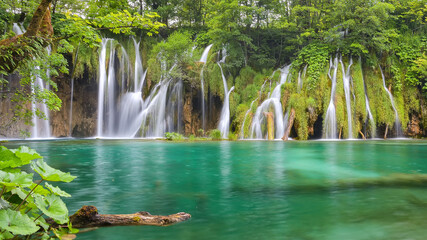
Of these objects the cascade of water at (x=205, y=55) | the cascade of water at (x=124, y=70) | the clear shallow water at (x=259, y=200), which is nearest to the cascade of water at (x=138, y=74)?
the cascade of water at (x=124, y=70)

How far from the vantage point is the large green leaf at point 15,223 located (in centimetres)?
171

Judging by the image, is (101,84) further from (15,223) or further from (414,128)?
(15,223)

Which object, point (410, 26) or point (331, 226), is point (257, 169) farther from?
point (410, 26)

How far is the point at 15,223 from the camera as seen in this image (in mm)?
1777

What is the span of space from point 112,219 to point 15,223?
4.17 ft

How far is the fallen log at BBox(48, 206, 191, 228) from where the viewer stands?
2.79m

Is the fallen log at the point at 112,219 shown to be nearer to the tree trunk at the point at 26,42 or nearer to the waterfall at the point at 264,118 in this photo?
the tree trunk at the point at 26,42

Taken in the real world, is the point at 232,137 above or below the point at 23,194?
below

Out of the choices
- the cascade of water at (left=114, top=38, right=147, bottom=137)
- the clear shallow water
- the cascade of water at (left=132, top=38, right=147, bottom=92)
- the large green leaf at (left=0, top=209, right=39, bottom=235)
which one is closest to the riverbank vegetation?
the cascade of water at (left=132, top=38, right=147, bottom=92)

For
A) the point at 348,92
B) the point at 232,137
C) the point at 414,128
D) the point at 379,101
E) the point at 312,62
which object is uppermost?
the point at 312,62

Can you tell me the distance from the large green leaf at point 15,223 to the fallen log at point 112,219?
2.74ft

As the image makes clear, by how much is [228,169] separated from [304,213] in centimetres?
387

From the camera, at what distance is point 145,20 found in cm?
439

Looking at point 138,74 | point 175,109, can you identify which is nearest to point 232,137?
point 175,109
